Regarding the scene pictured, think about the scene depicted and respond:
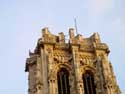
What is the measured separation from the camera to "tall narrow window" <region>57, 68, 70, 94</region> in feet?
146

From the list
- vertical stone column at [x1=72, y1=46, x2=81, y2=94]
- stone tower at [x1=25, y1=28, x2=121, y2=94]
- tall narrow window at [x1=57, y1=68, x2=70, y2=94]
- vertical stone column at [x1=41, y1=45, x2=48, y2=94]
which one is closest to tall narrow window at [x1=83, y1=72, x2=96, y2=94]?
stone tower at [x1=25, y1=28, x2=121, y2=94]

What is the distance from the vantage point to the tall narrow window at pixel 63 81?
44.4 m

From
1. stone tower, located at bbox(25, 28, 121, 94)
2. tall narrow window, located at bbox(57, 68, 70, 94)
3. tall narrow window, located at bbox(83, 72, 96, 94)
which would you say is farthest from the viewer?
tall narrow window, located at bbox(83, 72, 96, 94)

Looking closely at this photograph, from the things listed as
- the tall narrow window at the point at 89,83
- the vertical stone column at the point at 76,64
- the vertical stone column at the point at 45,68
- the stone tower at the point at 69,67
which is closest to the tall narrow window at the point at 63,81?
the stone tower at the point at 69,67

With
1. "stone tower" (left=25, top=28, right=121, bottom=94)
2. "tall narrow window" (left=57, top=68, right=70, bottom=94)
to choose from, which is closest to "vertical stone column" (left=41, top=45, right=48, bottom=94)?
"stone tower" (left=25, top=28, right=121, bottom=94)

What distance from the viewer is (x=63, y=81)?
45.2 meters

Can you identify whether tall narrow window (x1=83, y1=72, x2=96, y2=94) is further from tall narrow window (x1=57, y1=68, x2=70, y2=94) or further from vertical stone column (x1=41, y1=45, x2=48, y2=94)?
vertical stone column (x1=41, y1=45, x2=48, y2=94)

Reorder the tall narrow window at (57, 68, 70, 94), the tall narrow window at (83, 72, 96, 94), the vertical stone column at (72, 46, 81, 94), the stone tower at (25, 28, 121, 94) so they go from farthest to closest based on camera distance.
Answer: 1. the tall narrow window at (83, 72, 96, 94)
2. the tall narrow window at (57, 68, 70, 94)
3. the stone tower at (25, 28, 121, 94)
4. the vertical stone column at (72, 46, 81, 94)

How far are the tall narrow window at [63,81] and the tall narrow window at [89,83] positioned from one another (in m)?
1.61

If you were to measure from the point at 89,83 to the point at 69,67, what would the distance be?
2286 millimetres

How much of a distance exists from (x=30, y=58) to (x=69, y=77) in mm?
4332

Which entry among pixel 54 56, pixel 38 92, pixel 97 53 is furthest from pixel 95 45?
pixel 38 92

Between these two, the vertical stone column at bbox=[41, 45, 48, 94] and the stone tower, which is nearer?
the vertical stone column at bbox=[41, 45, 48, 94]

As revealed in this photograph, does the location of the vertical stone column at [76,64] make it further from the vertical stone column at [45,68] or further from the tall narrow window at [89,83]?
the vertical stone column at [45,68]
